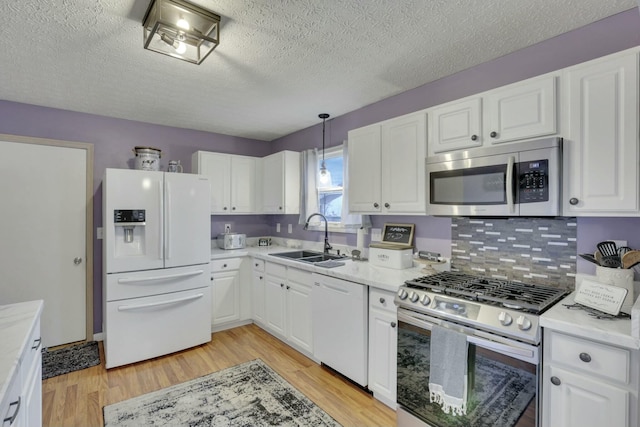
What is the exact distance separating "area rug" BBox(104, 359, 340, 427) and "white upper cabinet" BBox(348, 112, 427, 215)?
61.8 inches

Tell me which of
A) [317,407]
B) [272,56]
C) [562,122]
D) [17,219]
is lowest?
[317,407]

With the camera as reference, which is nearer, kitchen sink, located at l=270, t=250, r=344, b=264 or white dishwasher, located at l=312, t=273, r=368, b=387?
white dishwasher, located at l=312, t=273, r=368, b=387

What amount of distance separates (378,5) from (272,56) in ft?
2.65

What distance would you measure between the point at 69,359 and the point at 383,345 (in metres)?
2.91

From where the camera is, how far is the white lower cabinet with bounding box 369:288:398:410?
2115 millimetres

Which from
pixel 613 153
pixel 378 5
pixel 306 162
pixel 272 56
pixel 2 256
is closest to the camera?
pixel 613 153

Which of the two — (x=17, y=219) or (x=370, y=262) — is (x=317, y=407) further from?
(x=17, y=219)

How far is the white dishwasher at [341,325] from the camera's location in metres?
2.30

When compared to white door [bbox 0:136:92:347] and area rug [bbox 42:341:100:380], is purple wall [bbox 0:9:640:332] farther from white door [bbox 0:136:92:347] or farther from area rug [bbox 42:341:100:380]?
area rug [bbox 42:341:100:380]

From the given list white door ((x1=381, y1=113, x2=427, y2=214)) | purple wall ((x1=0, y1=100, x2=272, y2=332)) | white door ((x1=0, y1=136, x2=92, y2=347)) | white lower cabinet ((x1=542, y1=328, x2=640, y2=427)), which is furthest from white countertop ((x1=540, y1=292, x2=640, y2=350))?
white door ((x1=0, y1=136, x2=92, y2=347))

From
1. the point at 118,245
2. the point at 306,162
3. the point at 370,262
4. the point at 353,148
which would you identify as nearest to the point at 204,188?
the point at 118,245

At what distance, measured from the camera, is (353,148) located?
2852 mm

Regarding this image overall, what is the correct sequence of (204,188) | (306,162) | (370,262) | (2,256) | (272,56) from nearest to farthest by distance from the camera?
(272,56) → (370,262) → (2,256) → (204,188) → (306,162)

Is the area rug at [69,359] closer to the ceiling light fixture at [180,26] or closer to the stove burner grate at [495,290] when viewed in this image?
the ceiling light fixture at [180,26]
